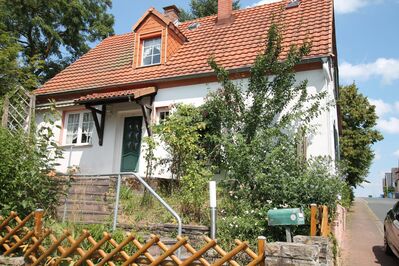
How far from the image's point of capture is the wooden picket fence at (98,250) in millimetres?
3678

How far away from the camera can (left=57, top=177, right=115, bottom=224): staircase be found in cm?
739

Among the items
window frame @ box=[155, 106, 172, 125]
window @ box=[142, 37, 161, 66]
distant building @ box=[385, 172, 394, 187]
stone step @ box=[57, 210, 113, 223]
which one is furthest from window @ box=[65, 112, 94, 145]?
distant building @ box=[385, 172, 394, 187]

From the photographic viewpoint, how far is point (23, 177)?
6.19m

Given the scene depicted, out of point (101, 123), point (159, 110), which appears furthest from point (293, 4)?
point (101, 123)

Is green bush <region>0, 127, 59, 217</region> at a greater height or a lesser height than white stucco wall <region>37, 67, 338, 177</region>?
lesser

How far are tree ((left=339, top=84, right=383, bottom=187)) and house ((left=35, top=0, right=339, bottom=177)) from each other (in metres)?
8.91

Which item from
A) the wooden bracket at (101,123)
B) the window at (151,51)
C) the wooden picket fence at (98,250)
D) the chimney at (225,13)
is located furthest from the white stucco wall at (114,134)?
the wooden picket fence at (98,250)

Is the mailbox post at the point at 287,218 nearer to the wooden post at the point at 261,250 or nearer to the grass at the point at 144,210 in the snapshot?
the wooden post at the point at 261,250

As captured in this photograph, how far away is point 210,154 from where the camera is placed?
9922 mm

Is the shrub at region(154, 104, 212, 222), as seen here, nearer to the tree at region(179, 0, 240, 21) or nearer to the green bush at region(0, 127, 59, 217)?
the green bush at region(0, 127, 59, 217)

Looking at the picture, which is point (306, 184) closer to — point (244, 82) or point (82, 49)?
point (244, 82)

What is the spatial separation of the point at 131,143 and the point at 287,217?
340 inches

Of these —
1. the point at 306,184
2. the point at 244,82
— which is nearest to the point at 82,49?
the point at 244,82

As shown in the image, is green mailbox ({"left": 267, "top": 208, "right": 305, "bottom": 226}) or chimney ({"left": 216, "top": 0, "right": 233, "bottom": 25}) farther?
chimney ({"left": 216, "top": 0, "right": 233, "bottom": 25})
